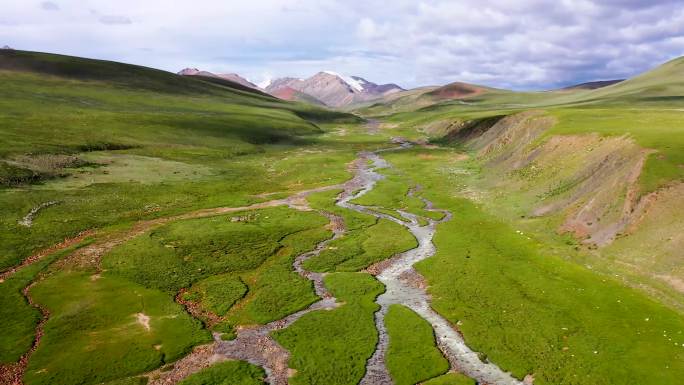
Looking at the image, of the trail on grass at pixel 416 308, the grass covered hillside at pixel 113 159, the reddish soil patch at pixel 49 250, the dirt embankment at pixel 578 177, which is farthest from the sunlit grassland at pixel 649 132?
the reddish soil patch at pixel 49 250

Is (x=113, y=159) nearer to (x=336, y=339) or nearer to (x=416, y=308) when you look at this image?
(x=336, y=339)

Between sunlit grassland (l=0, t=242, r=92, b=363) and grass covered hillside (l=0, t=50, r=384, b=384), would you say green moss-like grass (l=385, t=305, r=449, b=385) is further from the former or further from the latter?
sunlit grassland (l=0, t=242, r=92, b=363)

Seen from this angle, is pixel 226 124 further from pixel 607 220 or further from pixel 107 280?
pixel 607 220

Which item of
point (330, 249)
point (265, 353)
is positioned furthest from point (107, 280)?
point (330, 249)

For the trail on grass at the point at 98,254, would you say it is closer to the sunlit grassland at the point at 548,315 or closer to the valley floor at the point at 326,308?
the valley floor at the point at 326,308

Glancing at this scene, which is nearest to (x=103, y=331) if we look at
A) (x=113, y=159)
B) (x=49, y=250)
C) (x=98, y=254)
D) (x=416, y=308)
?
(x=98, y=254)

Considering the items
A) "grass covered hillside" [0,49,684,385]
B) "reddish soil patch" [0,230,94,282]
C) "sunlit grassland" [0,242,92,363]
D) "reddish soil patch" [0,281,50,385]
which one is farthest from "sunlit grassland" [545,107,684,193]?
"reddish soil patch" [0,230,94,282]

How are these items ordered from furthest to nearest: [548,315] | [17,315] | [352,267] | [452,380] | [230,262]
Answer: [230,262]
[352,267]
[548,315]
[17,315]
[452,380]

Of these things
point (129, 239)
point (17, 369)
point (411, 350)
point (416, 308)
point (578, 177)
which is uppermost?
point (578, 177)
